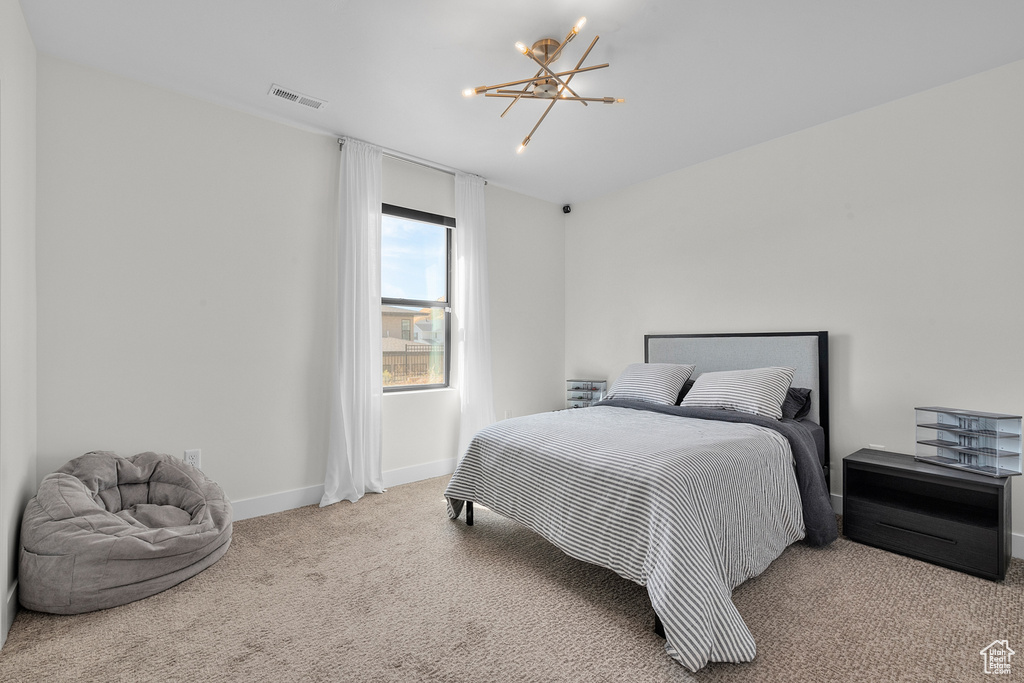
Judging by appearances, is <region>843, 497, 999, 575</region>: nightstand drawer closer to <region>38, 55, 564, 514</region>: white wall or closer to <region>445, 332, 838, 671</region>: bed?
Answer: <region>445, 332, 838, 671</region>: bed

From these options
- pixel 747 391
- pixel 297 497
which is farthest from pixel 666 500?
pixel 297 497

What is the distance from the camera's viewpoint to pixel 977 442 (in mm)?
2408

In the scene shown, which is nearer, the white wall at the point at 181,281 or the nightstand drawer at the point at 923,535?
the nightstand drawer at the point at 923,535

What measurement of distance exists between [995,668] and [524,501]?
1.78 metres

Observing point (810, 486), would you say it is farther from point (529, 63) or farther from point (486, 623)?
point (529, 63)

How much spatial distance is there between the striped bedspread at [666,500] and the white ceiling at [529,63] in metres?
1.98

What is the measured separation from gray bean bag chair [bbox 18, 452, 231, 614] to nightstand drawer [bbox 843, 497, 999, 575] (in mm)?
3394

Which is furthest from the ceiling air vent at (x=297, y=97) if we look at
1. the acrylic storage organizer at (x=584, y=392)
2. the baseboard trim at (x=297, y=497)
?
the acrylic storage organizer at (x=584, y=392)

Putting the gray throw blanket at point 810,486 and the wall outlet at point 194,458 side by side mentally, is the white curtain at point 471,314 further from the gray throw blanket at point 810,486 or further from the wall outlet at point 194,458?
the gray throw blanket at point 810,486

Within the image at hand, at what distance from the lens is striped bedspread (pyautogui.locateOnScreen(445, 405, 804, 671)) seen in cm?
166

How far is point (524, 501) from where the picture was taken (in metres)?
2.38

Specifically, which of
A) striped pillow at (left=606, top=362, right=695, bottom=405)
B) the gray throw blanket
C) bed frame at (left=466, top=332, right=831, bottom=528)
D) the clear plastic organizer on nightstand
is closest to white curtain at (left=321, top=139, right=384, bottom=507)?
bed frame at (left=466, top=332, right=831, bottom=528)

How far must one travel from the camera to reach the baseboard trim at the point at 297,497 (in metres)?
2.99

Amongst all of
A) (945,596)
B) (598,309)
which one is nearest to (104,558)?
(945,596)
